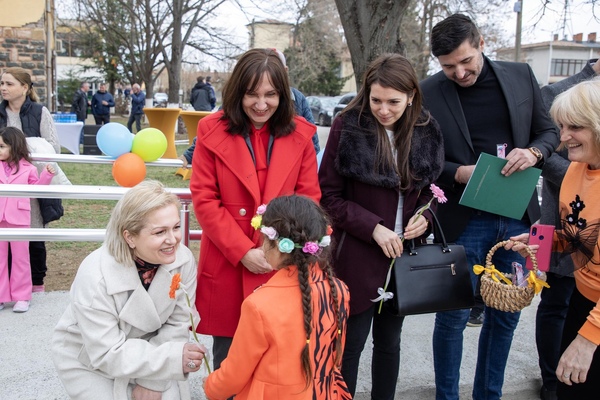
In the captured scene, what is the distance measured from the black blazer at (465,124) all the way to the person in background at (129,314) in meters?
1.43

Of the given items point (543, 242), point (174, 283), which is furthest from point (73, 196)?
point (543, 242)

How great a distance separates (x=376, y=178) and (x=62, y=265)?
4.42m

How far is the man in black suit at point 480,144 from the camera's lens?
2.89 meters

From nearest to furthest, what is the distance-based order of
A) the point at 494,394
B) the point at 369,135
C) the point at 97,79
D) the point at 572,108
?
the point at 572,108 < the point at 369,135 < the point at 494,394 < the point at 97,79

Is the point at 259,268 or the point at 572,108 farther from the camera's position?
the point at 259,268

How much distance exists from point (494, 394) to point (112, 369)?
6.59 ft

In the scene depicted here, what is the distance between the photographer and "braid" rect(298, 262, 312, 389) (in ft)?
6.54

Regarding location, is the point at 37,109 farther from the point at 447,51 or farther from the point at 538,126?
the point at 538,126

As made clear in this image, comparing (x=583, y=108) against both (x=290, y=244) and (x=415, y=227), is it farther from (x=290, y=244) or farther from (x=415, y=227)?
(x=290, y=244)

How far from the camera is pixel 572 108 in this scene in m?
2.12

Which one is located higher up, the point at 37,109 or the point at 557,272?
the point at 37,109

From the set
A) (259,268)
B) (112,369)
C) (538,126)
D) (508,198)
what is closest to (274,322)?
(259,268)

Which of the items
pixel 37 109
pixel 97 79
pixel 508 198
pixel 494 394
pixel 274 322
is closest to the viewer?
pixel 274 322

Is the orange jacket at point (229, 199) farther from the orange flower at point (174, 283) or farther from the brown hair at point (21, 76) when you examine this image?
the brown hair at point (21, 76)
